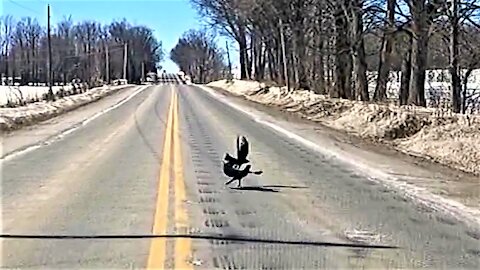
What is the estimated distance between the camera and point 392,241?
8133mm

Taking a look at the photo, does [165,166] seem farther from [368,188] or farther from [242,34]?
[242,34]

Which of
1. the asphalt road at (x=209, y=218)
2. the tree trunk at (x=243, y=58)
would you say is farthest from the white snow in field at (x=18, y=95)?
the asphalt road at (x=209, y=218)

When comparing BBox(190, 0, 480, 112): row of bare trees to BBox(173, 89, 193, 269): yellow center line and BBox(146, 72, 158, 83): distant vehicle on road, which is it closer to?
BBox(173, 89, 193, 269): yellow center line

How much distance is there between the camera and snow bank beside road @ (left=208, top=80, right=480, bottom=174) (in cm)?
1641

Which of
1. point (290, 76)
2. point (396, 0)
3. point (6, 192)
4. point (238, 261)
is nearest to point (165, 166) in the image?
point (6, 192)

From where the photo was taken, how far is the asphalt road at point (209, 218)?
287 inches

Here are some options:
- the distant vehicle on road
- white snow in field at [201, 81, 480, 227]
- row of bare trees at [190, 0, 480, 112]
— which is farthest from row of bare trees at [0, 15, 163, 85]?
white snow in field at [201, 81, 480, 227]

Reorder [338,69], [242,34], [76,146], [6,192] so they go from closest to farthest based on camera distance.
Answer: [6,192]
[76,146]
[338,69]
[242,34]

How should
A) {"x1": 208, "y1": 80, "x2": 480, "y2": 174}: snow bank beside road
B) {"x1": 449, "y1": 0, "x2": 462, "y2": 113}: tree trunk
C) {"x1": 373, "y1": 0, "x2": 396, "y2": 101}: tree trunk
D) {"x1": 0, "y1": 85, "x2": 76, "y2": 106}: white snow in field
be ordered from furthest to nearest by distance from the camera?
{"x1": 0, "y1": 85, "x2": 76, "y2": 106}: white snow in field, {"x1": 373, "y1": 0, "x2": 396, "y2": 101}: tree trunk, {"x1": 449, "y1": 0, "x2": 462, "y2": 113}: tree trunk, {"x1": 208, "y1": 80, "x2": 480, "y2": 174}: snow bank beside road

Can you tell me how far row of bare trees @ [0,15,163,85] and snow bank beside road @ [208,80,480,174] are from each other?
10799 cm

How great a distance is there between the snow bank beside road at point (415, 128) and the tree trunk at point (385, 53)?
3029 mm

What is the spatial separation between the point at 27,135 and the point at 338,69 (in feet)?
61.1

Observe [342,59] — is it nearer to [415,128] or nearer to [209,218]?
[415,128]

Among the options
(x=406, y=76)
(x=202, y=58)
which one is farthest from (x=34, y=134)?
(x=202, y=58)
